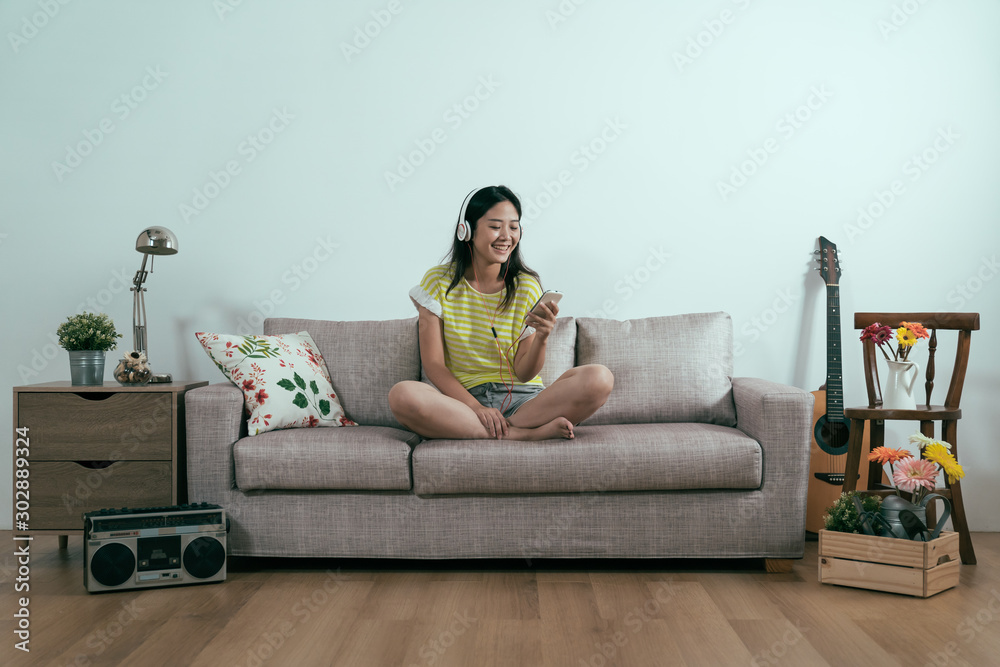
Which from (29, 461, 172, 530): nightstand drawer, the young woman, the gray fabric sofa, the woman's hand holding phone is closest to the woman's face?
the young woman

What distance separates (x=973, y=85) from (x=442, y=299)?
2257mm

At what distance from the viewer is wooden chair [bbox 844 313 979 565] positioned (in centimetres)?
214

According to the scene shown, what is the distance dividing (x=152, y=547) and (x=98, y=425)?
510 millimetres

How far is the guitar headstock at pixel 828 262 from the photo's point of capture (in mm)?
2668

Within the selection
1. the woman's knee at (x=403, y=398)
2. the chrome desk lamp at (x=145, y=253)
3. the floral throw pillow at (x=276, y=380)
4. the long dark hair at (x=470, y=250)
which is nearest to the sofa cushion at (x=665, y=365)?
the long dark hair at (x=470, y=250)

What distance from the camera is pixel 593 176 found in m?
2.80

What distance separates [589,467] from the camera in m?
1.96

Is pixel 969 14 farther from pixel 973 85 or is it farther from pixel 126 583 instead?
pixel 126 583

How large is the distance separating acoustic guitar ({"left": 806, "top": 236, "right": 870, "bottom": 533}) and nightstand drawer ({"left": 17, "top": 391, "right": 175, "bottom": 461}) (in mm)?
2162

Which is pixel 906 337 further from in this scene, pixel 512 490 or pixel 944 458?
pixel 512 490

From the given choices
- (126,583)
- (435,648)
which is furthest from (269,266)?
Result: (435,648)

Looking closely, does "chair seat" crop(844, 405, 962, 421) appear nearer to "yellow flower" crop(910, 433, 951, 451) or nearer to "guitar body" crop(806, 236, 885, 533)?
"yellow flower" crop(910, 433, 951, 451)

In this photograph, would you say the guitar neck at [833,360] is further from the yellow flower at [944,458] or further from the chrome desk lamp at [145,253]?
the chrome desk lamp at [145,253]

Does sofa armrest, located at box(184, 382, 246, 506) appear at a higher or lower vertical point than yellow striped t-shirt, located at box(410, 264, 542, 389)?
lower
